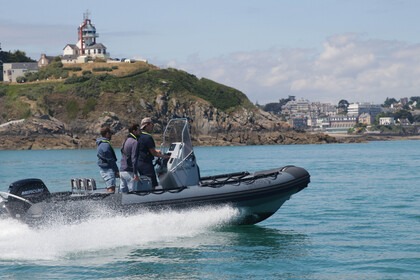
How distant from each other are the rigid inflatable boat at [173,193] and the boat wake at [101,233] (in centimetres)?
14

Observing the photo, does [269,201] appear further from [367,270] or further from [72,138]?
[72,138]

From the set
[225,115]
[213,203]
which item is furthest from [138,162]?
[225,115]

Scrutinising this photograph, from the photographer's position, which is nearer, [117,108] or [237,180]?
[237,180]

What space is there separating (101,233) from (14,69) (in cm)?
10878

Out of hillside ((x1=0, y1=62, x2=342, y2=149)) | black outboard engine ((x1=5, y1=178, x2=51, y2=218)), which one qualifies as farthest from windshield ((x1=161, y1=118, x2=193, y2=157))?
hillside ((x1=0, y1=62, x2=342, y2=149))

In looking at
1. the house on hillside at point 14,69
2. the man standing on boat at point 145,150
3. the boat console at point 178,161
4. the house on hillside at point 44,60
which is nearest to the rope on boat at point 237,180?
the boat console at point 178,161

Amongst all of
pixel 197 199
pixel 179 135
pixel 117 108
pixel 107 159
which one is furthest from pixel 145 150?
pixel 117 108

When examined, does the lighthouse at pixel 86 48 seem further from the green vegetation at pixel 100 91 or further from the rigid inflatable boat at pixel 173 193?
the rigid inflatable boat at pixel 173 193

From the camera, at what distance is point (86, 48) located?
122 metres

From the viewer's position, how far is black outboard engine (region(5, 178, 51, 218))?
490 inches

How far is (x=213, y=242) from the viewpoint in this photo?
13.1 metres

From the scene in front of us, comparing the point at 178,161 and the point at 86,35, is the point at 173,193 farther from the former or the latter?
the point at 86,35

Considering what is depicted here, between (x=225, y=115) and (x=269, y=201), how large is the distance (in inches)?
3468

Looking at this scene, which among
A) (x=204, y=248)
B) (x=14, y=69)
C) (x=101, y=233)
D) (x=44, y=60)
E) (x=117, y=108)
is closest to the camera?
(x=101, y=233)
